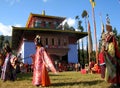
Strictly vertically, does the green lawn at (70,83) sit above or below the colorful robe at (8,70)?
below

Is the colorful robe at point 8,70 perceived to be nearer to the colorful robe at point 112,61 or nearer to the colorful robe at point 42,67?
the colorful robe at point 42,67

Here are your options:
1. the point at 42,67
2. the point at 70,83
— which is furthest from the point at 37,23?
the point at 42,67

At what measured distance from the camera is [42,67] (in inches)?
359

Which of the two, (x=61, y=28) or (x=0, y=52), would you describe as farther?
(x=61, y=28)

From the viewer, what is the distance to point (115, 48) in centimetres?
798

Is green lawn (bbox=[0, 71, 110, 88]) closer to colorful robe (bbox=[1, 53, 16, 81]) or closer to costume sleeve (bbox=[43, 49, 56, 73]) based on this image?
colorful robe (bbox=[1, 53, 16, 81])

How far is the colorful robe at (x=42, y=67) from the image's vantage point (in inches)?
350

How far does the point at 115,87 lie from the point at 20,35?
36.7m

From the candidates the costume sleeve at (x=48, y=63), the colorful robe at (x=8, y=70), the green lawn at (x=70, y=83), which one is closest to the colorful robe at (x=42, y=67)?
the costume sleeve at (x=48, y=63)

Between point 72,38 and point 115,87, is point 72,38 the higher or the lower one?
the higher one

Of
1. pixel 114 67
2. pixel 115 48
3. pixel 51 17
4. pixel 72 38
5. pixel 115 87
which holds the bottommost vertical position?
pixel 115 87

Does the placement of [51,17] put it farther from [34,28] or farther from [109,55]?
[109,55]

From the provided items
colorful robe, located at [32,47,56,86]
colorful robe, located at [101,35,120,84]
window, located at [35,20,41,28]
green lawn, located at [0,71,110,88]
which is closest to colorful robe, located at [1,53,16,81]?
green lawn, located at [0,71,110,88]

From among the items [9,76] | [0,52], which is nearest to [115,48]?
[9,76]
